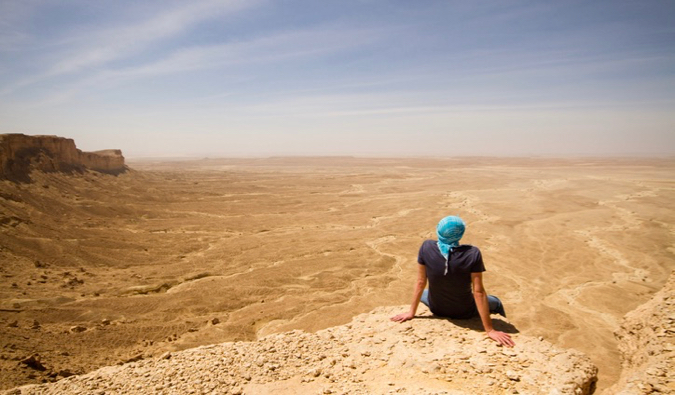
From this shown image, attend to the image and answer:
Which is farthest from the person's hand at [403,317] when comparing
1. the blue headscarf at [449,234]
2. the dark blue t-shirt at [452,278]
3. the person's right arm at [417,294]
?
the blue headscarf at [449,234]

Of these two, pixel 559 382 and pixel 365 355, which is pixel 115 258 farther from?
pixel 559 382

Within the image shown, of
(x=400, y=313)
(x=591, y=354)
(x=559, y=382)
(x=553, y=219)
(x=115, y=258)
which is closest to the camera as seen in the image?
(x=559, y=382)

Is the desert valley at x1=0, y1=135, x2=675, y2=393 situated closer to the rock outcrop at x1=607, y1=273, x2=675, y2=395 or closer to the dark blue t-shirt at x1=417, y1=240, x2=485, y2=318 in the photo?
the rock outcrop at x1=607, y1=273, x2=675, y2=395

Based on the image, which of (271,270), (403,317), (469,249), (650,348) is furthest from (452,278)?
(271,270)

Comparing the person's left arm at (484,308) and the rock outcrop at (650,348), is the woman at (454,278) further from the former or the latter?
the rock outcrop at (650,348)

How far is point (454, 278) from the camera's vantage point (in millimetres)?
4340

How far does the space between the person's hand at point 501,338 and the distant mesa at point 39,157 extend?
30.9 m

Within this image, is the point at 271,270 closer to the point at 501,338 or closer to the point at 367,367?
the point at 367,367

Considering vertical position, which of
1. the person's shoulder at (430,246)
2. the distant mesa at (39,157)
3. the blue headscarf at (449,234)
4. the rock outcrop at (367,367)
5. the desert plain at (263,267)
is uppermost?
the distant mesa at (39,157)

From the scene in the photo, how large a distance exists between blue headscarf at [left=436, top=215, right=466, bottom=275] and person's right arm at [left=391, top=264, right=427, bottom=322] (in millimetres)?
338

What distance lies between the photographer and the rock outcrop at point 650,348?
3.19 metres

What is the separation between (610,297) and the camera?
1166 cm

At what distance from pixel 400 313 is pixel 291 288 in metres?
8.37

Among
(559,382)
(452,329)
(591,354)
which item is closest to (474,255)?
(452,329)
